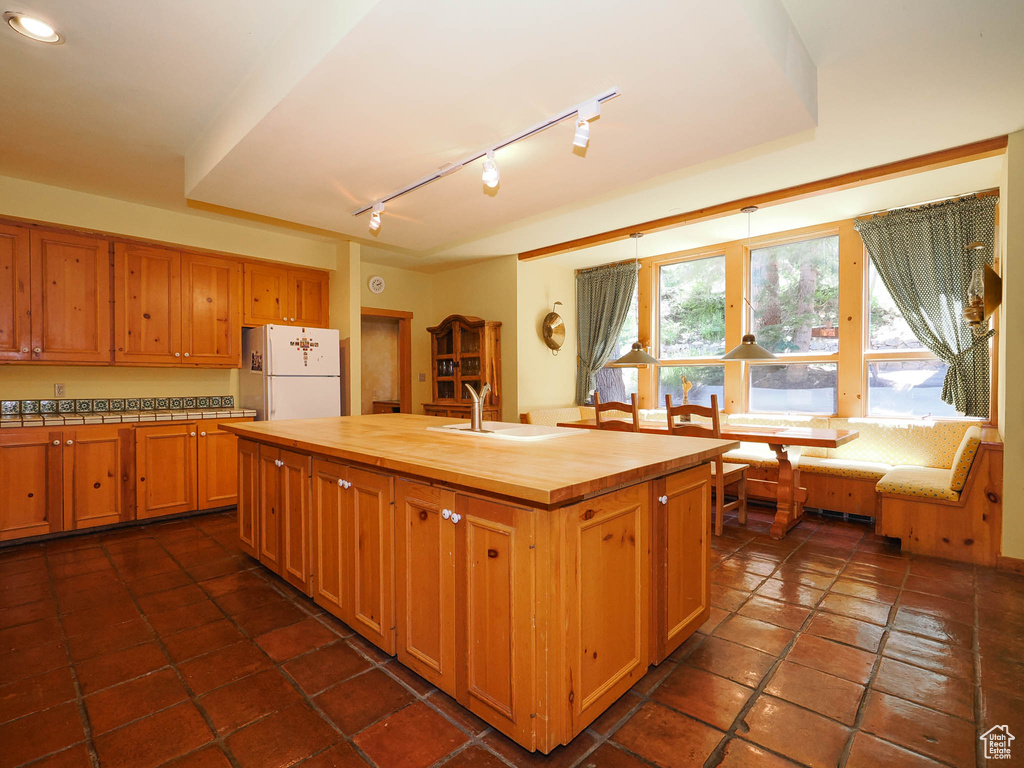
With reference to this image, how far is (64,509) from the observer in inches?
139

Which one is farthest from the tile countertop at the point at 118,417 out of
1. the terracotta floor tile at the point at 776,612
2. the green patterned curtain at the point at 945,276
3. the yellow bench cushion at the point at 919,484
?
the green patterned curtain at the point at 945,276

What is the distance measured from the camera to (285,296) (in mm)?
4891

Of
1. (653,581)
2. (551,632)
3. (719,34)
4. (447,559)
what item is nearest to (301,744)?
(447,559)

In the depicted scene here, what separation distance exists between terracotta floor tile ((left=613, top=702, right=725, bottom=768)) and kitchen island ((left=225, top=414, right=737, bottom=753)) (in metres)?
0.10

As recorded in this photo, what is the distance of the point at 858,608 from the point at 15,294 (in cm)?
564

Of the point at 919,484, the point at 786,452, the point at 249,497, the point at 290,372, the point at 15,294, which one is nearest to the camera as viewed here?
the point at 249,497

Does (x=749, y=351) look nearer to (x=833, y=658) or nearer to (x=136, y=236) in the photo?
(x=833, y=658)

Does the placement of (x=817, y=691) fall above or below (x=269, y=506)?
below

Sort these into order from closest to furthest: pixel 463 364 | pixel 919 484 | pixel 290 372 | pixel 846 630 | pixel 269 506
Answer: pixel 846 630 < pixel 269 506 < pixel 919 484 < pixel 290 372 < pixel 463 364

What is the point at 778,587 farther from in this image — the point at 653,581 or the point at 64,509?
the point at 64,509

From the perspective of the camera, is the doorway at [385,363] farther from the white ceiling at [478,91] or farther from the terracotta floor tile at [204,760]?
the terracotta floor tile at [204,760]

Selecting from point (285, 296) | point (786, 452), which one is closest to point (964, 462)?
point (786, 452)

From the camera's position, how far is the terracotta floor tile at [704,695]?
161 cm

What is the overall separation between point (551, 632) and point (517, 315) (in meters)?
4.33
